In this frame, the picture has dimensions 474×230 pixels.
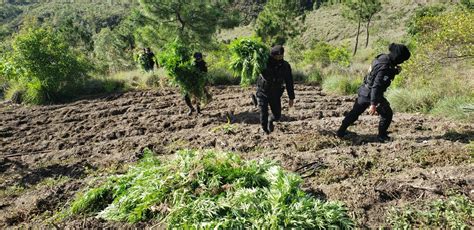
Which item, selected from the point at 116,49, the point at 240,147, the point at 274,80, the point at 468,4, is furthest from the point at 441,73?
the point at 116,49

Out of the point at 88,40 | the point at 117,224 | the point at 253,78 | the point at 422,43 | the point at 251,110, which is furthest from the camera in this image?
the point at 88,40

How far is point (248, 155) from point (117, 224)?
2384mm

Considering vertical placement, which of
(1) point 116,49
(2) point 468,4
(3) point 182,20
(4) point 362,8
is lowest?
(1) point 116,49

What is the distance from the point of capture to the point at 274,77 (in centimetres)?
550

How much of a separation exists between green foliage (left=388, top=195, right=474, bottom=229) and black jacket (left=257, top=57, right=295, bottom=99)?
2853mm

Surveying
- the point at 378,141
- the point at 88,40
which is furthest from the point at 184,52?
the point at 88,40

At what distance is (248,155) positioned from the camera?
5.14 meters

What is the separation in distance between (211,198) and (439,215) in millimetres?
2196

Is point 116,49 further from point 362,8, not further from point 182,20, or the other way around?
point 362,8

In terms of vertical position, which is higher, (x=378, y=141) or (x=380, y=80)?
(x=380, y=80)

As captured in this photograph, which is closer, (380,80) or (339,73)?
(380,80)

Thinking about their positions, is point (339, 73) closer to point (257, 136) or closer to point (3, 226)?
point (257, 136)

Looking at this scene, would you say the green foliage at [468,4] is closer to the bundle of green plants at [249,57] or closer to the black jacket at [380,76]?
the black jacket at [380,76]

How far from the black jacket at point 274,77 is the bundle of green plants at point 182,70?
213 centimetres
